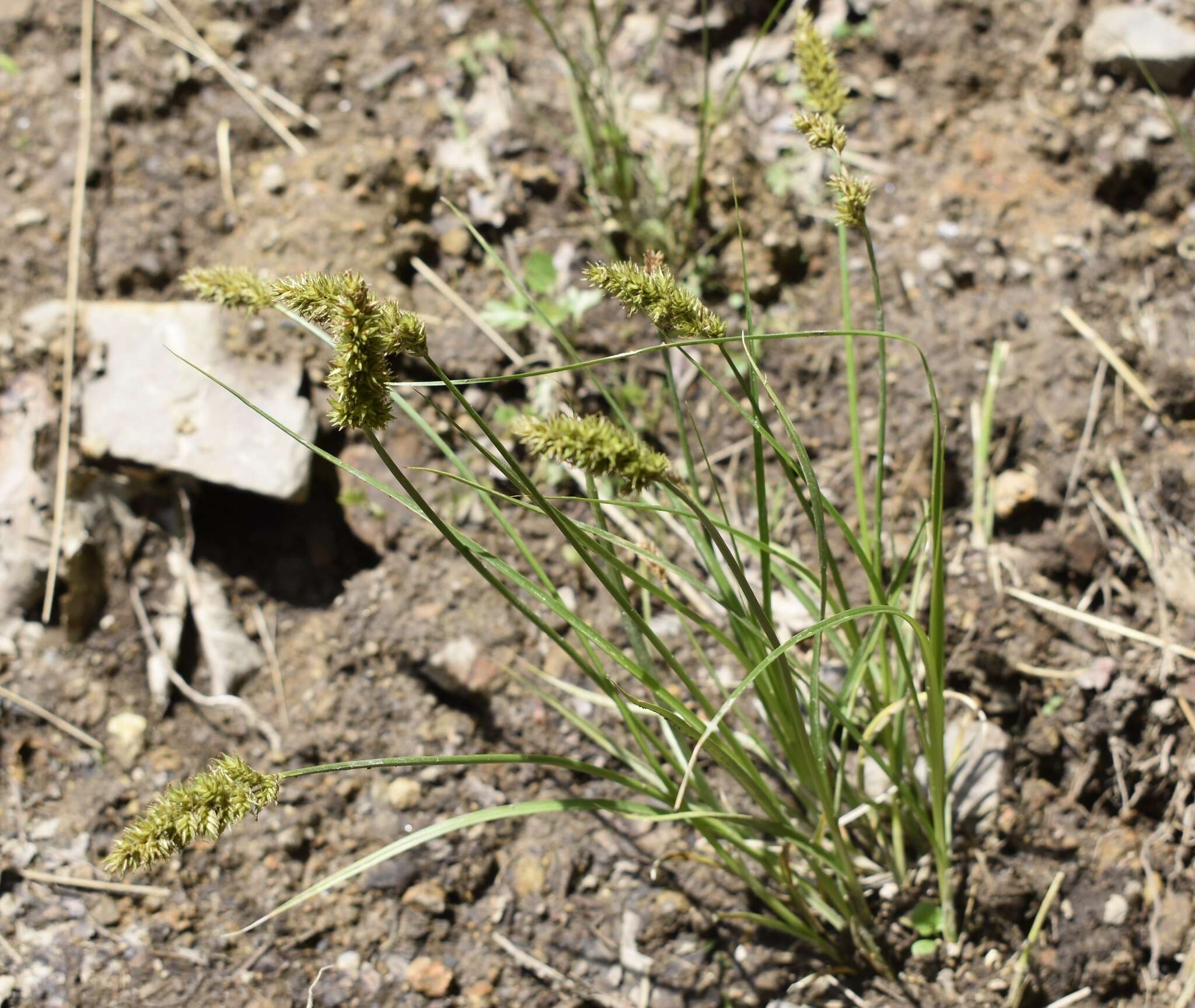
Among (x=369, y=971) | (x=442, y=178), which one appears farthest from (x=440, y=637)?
(x=442, y=178)

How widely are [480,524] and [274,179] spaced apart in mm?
1255

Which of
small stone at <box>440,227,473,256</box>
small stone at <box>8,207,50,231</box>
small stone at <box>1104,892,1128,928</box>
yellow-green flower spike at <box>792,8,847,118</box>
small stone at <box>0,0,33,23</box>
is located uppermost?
yellow-green flower spike at <box>792,8,847,118</box>

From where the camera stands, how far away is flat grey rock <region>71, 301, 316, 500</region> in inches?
89.0

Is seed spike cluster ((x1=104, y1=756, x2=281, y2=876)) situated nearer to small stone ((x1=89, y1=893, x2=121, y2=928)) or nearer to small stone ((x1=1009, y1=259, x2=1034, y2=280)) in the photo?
small stone ((x1=89, y1=893, x2=121, y2=928))

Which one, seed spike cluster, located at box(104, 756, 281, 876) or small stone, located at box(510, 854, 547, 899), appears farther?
small stone, located at box(510, 854, 547, 899)

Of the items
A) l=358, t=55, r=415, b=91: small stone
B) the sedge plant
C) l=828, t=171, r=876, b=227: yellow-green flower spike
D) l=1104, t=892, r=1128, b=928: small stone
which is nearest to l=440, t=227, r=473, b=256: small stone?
the sedge plant

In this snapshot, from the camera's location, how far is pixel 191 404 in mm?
2326

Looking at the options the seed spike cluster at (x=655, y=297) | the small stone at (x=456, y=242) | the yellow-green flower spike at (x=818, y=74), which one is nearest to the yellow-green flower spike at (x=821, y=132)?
the yellow-green flower spike at (x=818, y=74)

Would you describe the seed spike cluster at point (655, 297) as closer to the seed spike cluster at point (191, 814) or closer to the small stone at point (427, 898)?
the seed spike cluster at point (191, 814)

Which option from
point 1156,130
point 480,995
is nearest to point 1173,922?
point 480,995

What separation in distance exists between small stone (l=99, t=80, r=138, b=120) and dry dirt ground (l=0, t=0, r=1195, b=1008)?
0.01 metres

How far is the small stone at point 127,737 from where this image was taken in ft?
6.82

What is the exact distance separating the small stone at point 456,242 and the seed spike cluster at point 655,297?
59.8 inches

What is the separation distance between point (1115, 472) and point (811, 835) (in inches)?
44.6
